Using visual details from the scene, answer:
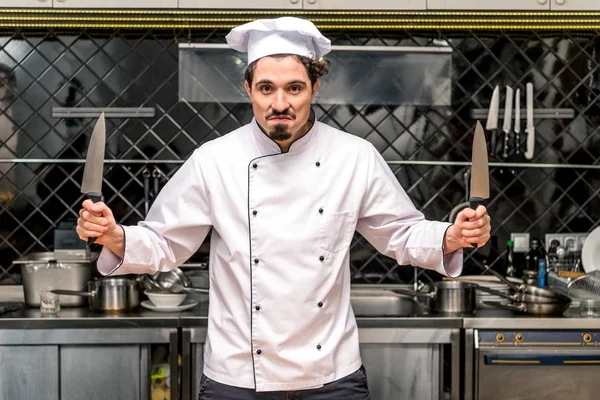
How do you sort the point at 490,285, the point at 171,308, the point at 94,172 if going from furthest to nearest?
the point at 490,285 → the point at 171,308 → the point at 94,172

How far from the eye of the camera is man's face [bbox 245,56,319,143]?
185 centimetres

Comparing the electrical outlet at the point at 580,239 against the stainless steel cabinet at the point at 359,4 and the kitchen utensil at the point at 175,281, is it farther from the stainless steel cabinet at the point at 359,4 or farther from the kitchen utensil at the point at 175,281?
A: the kitchen utensil at the point at 175,281

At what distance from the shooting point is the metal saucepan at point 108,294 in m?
2.79

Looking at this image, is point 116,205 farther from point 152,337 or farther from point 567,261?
point 567,261

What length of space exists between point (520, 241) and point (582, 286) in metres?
0.38

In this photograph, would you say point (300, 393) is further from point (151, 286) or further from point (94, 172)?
point (151, 286)

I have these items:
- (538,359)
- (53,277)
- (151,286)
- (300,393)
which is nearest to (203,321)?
(151,286)

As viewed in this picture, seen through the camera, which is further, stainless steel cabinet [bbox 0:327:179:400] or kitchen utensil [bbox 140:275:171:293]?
kitchen utensil [bbox 140:275:171:293]

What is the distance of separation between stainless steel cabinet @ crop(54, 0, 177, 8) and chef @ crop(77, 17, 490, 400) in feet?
3.52

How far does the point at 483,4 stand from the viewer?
300 cm

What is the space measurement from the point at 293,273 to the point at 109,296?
1087mm

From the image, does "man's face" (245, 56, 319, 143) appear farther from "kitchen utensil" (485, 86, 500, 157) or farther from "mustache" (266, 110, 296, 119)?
"kitchen utensil" (485, 86, 500, 157)

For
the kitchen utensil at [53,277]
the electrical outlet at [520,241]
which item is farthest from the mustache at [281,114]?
the electrical outlet at [520,241]

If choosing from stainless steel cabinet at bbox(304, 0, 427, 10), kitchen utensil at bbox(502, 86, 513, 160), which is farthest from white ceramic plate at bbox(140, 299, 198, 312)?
kitchen utensil at bbox(502, 86, 513, 160)
